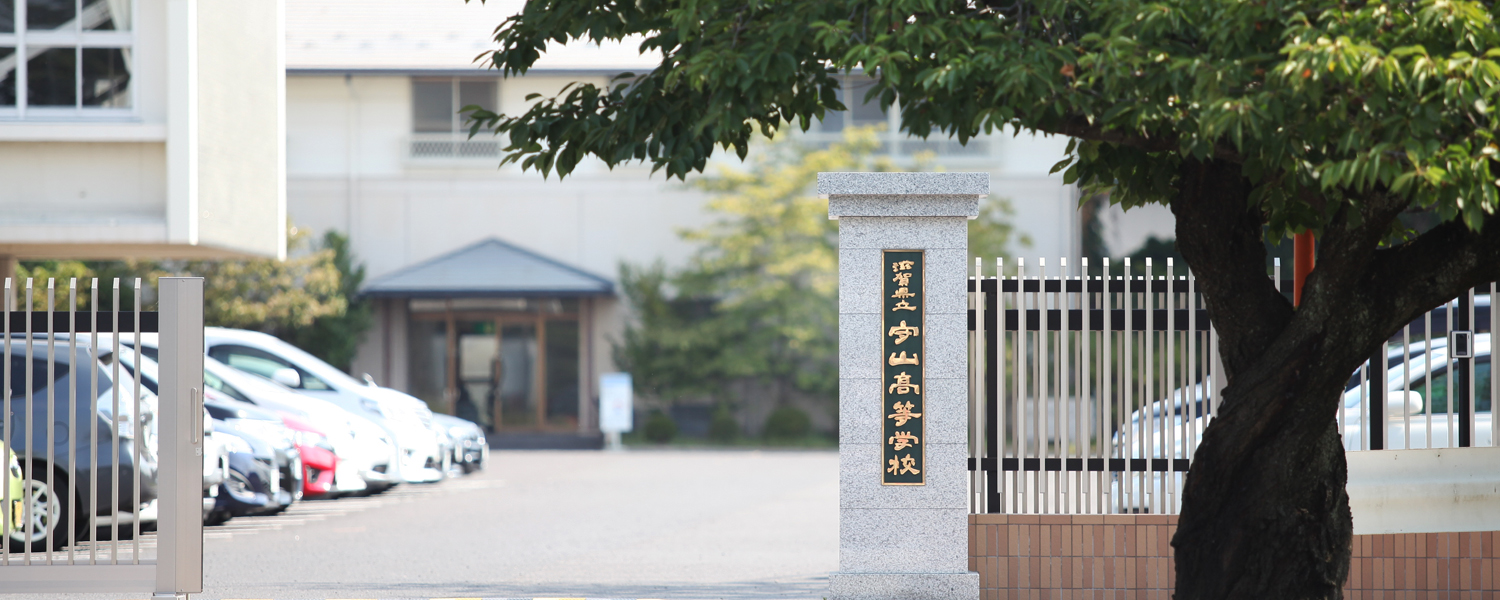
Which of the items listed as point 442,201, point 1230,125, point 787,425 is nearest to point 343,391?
point 1230,125

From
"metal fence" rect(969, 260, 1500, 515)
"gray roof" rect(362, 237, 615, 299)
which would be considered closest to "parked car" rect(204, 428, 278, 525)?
"metal fence" rect(969, 260, 1500, 515)

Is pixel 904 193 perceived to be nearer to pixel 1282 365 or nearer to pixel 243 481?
pixel 1282 365

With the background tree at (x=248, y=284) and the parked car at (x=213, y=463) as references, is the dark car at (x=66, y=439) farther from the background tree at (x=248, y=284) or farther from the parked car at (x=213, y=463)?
the background tree at (x=248, y=284)

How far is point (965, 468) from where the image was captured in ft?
21.9

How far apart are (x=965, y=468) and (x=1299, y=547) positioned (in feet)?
5.75

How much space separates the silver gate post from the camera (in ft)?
21.4

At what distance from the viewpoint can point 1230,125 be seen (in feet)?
13.7

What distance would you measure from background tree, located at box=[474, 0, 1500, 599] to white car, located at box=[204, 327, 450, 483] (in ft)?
27.8

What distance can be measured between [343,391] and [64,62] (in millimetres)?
4421

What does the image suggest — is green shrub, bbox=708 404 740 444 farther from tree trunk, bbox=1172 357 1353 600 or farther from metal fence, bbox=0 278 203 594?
tree trunk, bbox=1172 357 1353 600

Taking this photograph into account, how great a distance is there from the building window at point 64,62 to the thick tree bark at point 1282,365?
11.4m

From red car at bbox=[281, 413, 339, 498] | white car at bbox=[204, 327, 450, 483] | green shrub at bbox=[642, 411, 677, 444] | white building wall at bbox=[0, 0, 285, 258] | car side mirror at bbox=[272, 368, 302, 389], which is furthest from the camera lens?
green shrub at bbox=[642, 411, 677, 444]

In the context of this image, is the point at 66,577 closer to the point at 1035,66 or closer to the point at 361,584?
the point at 361,584

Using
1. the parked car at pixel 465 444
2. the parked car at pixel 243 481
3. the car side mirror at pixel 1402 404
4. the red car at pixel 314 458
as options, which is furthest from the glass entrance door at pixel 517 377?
the car side mirror at pixel 1402 404
